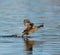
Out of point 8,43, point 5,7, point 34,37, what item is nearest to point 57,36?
point 34,37

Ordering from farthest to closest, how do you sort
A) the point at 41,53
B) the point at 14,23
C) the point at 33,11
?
the point at 33,11
the point at 14,23
the point at 41,53

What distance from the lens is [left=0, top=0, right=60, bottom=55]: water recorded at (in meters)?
8.84

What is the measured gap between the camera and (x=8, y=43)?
9.30m

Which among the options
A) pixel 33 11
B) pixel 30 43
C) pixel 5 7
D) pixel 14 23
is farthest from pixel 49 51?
pixel 5 7

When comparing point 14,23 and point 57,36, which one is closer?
point 57,36

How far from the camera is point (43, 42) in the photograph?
30.9 ft

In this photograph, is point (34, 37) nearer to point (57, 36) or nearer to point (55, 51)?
point (57, 36)

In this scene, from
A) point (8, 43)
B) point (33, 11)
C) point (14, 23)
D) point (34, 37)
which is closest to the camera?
point (8, 43)

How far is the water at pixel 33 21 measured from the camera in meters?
8.84

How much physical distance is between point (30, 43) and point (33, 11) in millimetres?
5229

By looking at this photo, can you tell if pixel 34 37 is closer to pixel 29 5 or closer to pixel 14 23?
pixel 14 23

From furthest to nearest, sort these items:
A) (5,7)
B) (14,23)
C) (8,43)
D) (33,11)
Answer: (5,7) → (33,11) → (14,23) → (8,43)

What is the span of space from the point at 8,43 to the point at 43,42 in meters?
0.62

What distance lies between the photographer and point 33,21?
12078mm
